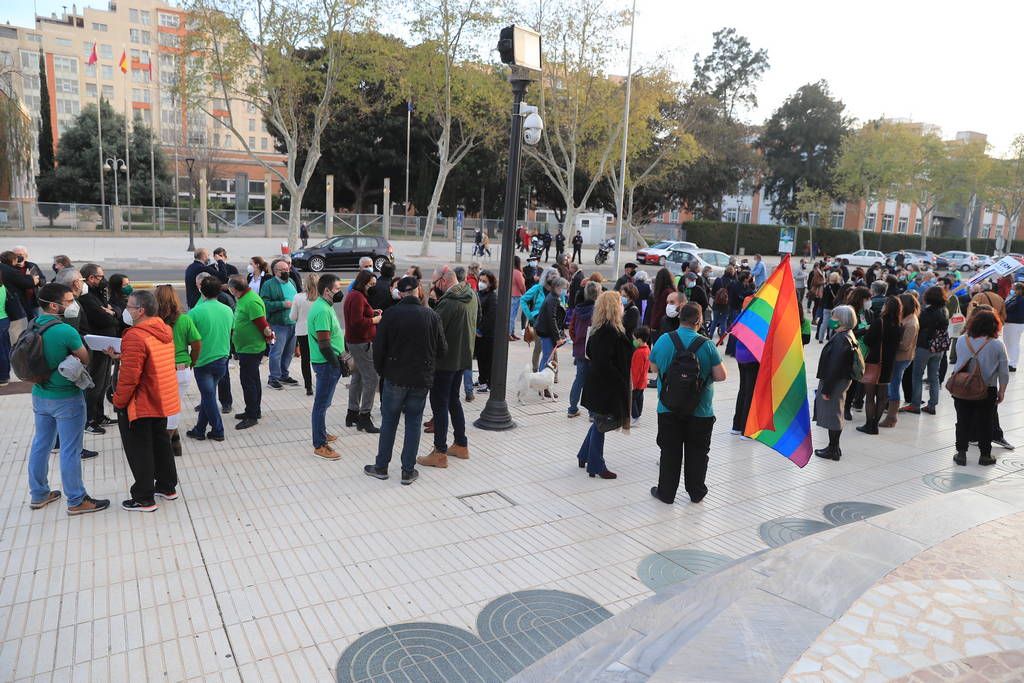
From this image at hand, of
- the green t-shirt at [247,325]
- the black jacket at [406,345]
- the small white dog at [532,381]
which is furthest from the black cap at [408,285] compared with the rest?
the small white dog at [532,381]

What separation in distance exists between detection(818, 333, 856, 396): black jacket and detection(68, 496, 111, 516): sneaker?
713cm

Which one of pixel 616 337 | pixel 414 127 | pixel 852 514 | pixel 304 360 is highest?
pixel 414 127

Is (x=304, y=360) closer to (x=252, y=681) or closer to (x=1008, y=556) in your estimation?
(x=252, y=681)

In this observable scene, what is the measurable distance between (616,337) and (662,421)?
865 mm

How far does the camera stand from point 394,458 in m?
7.45

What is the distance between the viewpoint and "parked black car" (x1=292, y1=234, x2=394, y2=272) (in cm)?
2775

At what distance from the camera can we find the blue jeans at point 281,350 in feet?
32.6

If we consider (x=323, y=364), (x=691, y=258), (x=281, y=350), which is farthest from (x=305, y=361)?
(x=691, y=258)

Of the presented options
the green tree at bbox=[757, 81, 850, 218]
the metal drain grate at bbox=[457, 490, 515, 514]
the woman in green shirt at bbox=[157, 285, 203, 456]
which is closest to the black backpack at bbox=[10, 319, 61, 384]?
the woman in green shirt at bbox=[157, 285, 203, 456]

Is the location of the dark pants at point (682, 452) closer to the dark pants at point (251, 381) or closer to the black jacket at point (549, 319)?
the black jacket at point (549, 319)

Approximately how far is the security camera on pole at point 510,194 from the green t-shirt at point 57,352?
4147 mm

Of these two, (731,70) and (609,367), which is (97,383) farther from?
(731,70)

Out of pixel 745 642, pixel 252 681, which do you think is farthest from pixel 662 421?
pixel 252 681

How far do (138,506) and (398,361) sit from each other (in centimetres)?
236
